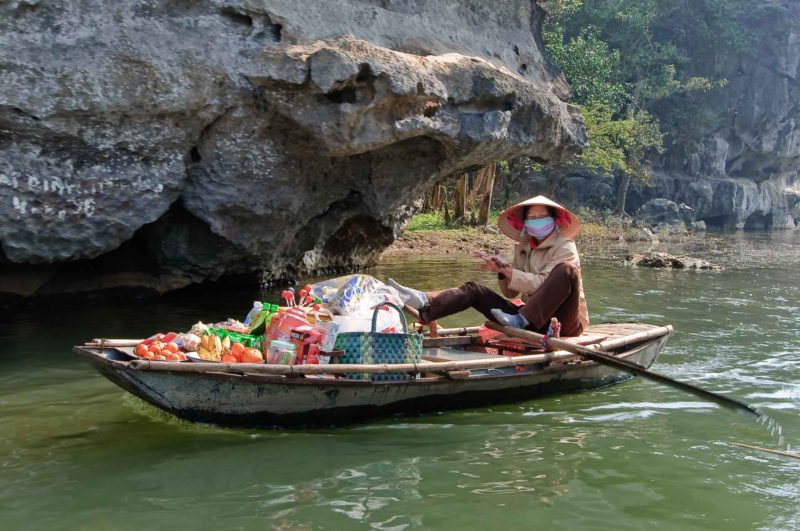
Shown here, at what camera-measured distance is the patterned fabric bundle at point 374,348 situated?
492 centimetres

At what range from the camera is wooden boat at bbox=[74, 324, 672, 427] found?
4395mm

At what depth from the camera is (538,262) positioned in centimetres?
617

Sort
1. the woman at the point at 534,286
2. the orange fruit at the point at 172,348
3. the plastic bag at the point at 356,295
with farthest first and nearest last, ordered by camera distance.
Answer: the woman at the point at 534,286
the plastic bag at the point at 356,295
the orange fruit at the point at 172,348

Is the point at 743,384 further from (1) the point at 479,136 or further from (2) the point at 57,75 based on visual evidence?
(2) the point at 57,75

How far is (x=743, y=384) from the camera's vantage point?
6395mm

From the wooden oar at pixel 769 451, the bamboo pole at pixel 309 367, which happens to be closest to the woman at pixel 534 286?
the bamboo pole at pixel 309 367

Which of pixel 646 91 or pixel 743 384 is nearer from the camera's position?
pixel 743 384

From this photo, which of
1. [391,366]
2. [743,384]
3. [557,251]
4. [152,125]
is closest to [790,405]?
[743,384]

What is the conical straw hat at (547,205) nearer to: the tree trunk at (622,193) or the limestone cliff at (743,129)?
the tree trunk at (622,193)

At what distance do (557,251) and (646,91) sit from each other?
25651mm

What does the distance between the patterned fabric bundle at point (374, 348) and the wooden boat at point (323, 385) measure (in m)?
0.10

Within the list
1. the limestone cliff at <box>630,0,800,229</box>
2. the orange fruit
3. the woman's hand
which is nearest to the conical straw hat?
the woman's hand

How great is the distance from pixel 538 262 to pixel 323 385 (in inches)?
90.6

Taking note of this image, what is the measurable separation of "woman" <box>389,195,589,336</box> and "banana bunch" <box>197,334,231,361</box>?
1.33m
